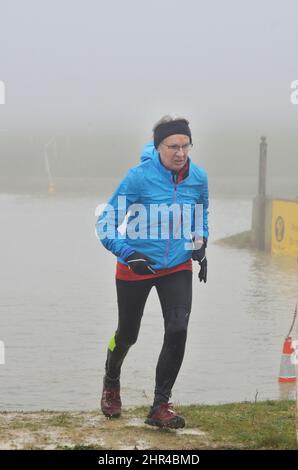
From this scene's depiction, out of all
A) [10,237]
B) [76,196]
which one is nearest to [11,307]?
[10,237]

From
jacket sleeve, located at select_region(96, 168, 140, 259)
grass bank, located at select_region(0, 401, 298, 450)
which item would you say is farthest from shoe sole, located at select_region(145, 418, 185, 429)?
jacket sleeve, located at select_region(96, 168, 140, 259)

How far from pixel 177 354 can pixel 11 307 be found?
48.5ft

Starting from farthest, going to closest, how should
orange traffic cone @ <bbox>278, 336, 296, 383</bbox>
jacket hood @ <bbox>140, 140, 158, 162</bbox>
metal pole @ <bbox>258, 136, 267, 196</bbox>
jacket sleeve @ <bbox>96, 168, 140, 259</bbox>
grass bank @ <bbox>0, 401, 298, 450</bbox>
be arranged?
metal pole @ <bbox>258, 136, 267, 196</bbox>, orange traffic cone @ <bbox>278, 336, 296, 383</bbox>, jacket hood @ <bbox>140, 140, 158, 162</bbox>, jacket sleeve @ <bbox>96, 168, 140, 259</bbox>, grass bank @ <bbox>0, 401, 298, 450</bbox>

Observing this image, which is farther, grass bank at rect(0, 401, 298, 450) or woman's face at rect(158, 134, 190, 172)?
woman's face at rect(158, 134, 190, 172)

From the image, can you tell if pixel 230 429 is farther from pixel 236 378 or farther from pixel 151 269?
pixel 236 378

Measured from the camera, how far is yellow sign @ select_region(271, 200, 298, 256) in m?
31.1

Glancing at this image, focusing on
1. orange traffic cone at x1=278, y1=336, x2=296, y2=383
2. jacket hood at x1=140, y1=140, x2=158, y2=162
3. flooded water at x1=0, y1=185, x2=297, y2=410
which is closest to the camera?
jacket hood at x1=140, y1=140, x2=158, y2=162

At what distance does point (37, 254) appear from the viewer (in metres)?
37.1

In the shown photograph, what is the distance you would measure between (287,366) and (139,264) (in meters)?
6.20

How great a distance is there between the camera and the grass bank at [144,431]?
284 inches

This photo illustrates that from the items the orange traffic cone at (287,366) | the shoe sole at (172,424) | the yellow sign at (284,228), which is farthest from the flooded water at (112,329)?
the shoe sole at (172,424)

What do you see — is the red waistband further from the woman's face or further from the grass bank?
the grass bank

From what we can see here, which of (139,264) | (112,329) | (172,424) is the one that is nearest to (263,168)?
(112,329)

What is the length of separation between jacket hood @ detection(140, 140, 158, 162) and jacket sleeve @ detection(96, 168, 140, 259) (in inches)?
6.2
